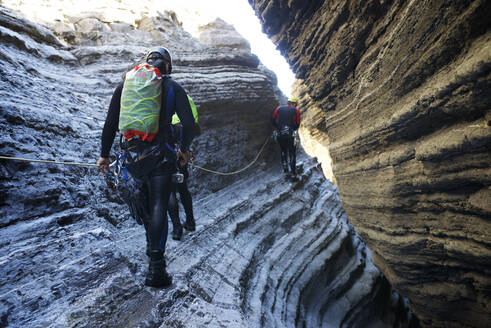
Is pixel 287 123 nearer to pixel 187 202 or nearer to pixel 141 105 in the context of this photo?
pixel 187 202

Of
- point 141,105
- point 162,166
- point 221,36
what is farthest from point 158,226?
point 221,36

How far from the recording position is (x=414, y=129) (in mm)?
3100

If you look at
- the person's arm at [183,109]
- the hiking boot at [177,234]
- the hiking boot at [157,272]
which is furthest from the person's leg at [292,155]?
the hiking boot at [157,272]

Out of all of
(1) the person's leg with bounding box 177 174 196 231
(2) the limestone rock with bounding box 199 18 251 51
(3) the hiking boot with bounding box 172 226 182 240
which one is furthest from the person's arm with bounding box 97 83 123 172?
(2) the limestone rock with bounding box 199 18 251 51

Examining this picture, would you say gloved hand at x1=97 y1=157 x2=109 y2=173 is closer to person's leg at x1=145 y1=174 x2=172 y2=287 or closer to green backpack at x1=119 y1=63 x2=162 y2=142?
green backpack at x1=119 y1=63 x2=162 y2=142

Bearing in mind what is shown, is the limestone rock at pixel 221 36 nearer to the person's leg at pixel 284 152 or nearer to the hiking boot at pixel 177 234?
the person's leg at pixel 284 152

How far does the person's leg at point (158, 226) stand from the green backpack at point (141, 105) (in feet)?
1.45

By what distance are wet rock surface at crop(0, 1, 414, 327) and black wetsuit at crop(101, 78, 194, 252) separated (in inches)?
26.2

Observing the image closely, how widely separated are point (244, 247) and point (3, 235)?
3.31 m

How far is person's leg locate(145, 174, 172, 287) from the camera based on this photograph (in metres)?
2.37

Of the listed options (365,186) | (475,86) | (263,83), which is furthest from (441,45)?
(263,83)

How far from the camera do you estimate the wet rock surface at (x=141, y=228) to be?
2377mm

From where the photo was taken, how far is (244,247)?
463cm

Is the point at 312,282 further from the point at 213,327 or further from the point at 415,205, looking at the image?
the point at 213,327
